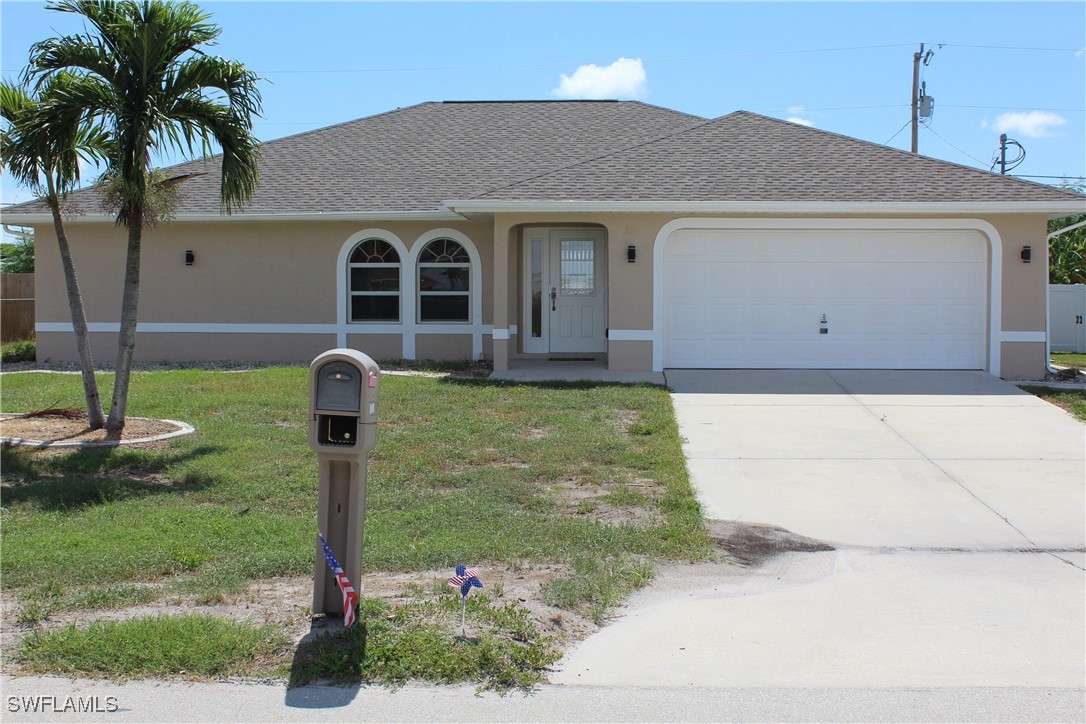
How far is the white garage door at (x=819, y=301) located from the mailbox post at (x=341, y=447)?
36.1 feet

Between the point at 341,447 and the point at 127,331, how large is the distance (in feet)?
20.1

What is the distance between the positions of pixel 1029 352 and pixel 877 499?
27.6ft

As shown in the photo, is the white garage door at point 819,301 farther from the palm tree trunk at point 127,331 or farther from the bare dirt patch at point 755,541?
the bare dirt patch at point 755,541

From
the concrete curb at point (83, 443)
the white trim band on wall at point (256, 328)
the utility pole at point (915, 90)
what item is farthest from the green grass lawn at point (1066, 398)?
the utility pole at point (915, 90)

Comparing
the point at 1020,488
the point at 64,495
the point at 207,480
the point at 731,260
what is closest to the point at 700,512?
the point at 1020,488

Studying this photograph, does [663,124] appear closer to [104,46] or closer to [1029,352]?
[1029,352]

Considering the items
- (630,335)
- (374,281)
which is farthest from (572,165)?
(374,281)

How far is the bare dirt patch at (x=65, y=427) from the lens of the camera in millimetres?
10109

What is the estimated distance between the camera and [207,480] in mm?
8477

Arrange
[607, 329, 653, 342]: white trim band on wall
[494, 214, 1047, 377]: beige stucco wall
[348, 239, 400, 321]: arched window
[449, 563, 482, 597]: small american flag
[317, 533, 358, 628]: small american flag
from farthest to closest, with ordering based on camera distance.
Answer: [348, 239, 400, 321]: arched window
[607, 329, 653, 342]: white trim band on wall
[494, 214, 1047, 377]: beige stucco wall
[449, 563, 482, 597]: small american flag
[317, 533, 358, 628]: small american flag

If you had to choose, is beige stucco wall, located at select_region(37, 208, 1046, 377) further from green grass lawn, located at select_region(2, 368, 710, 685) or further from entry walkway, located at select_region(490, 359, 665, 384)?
green grass lawn, located at select_region(2, 368, 710, 685)

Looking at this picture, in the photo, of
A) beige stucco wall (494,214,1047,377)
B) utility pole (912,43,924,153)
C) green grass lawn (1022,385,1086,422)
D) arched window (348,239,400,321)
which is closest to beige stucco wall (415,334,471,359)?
arched window (348,239,400,321)

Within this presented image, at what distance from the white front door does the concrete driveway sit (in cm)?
577

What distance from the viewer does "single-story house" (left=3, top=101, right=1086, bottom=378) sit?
50.5 feet
